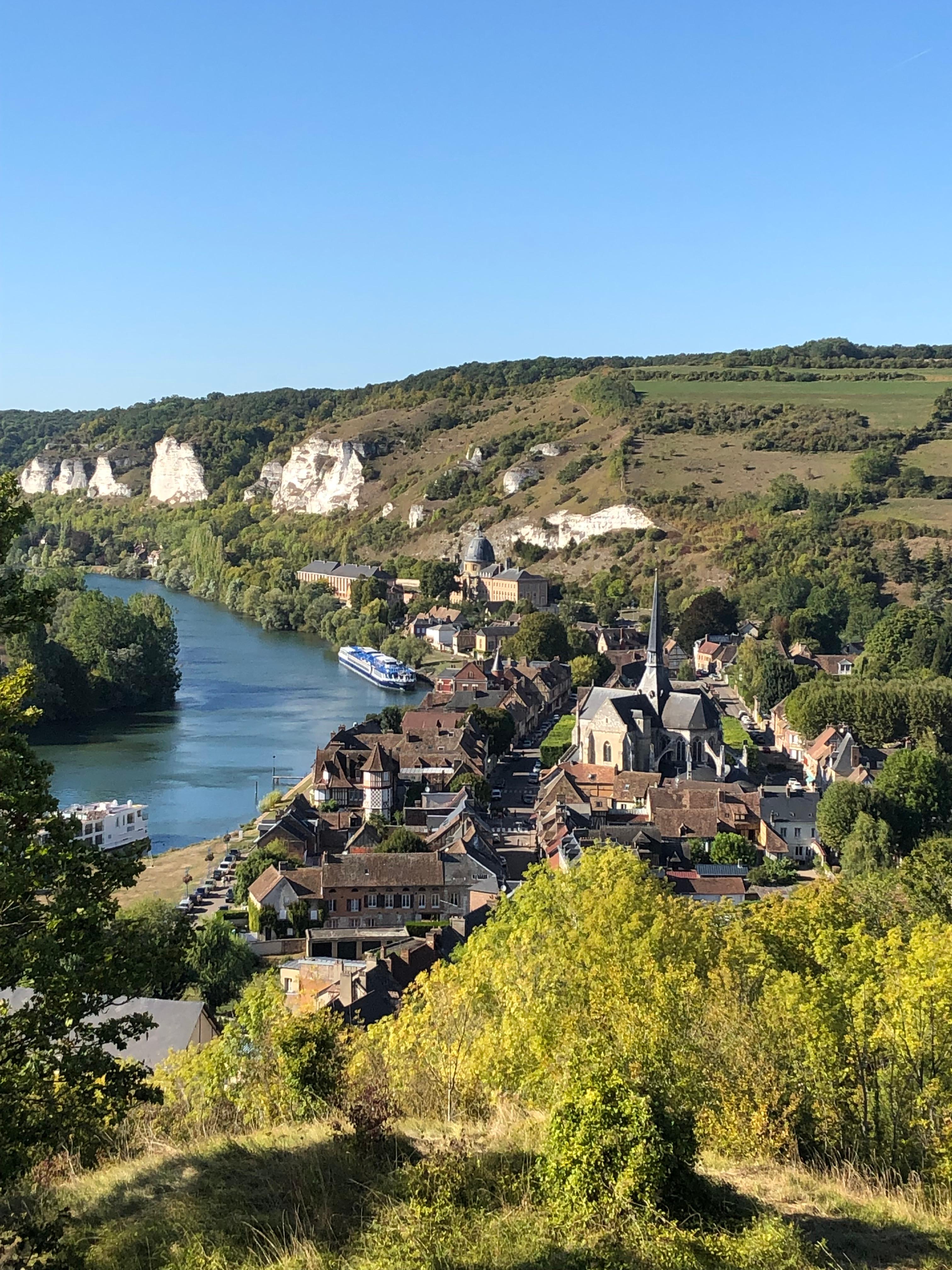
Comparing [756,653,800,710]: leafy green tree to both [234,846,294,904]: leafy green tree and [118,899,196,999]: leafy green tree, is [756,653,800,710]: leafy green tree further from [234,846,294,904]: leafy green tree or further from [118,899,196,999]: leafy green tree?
[118,899,196,999]: leafy green tree

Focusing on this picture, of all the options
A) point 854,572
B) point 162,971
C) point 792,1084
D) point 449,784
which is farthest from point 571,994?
point 854,572

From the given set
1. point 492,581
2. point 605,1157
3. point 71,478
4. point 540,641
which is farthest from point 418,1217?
point 71,478

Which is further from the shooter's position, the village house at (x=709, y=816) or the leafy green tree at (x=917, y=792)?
the leafy green tree at (x=917, y=792)

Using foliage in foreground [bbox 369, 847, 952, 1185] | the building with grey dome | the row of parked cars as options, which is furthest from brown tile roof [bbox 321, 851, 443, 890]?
the building with grey dome

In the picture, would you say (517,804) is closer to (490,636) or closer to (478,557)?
(490,636)

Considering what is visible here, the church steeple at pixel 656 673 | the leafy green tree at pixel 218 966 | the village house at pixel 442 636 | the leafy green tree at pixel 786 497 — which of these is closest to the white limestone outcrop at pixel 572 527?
the leafy green tree at pixel 786 497

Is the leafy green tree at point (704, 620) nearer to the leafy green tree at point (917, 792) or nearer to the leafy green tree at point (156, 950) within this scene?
the leafy green tree at point (917, 792)
